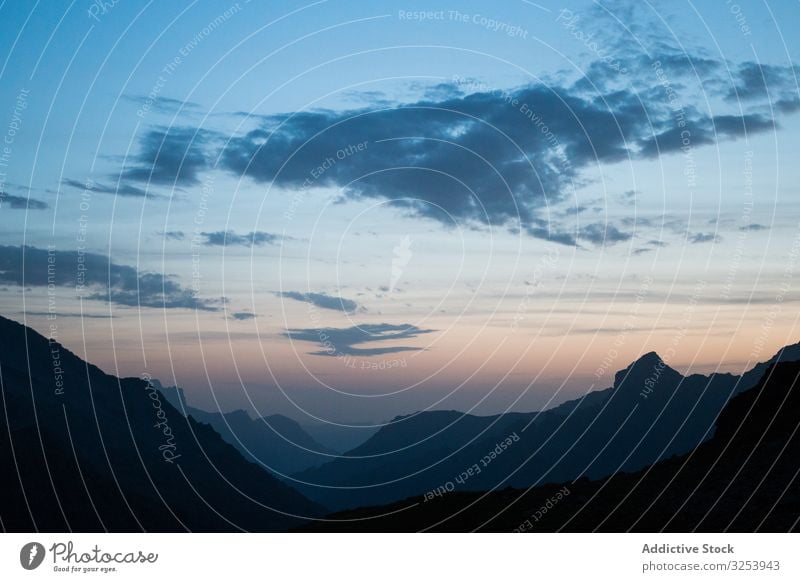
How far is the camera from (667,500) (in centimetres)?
6331

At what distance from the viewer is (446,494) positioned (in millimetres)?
88312

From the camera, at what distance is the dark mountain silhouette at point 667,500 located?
181ft
